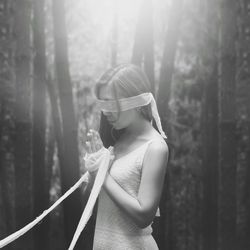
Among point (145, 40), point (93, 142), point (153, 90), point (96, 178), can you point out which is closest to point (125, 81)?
point (93, 142)

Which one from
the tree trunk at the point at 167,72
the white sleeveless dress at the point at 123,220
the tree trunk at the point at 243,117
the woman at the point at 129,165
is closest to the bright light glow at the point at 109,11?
the tree trunk at the point at 167,72

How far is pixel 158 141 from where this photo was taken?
65.5 inches

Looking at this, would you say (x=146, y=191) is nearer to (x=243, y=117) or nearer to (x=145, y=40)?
(x=145, y=40)

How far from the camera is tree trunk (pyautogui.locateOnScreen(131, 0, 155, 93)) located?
4465 millimetres

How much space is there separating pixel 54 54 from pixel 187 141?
4.98ft

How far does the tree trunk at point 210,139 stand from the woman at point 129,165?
10.6 feet

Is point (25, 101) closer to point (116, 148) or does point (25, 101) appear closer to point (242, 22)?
point (242, 22)

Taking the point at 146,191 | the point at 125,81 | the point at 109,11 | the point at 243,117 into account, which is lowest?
the point at 243,117

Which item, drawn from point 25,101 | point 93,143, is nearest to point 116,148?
point 93,143

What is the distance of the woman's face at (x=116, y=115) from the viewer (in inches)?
67.2

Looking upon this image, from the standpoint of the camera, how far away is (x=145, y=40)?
14.9 feet

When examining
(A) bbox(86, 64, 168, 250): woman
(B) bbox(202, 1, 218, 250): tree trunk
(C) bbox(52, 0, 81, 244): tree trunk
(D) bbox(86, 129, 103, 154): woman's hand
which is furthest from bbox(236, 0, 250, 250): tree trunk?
(D) bbox(86, 129, 103, 154): woman's hand

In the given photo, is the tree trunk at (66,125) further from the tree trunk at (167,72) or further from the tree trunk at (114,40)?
the tree trunk at (167,72)

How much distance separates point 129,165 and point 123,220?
0.59 ft
